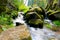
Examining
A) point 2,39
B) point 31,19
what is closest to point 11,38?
point 2,39

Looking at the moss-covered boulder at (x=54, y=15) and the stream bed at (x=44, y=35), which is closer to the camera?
the stream bed at (x=44, y=35)

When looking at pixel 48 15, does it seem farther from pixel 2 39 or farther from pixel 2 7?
pixel 2 39

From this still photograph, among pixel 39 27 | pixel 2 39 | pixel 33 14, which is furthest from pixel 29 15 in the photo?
pixel 2 39

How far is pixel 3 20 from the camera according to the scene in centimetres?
1135

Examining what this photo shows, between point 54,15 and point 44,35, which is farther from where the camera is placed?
point 54,15

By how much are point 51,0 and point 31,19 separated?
11066 millimetres

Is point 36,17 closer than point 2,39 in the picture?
No

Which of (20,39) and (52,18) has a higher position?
(20,39)

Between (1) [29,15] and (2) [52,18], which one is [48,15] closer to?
(2) [52,18]

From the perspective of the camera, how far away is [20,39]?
4500 millimetres

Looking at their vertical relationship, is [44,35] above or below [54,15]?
below

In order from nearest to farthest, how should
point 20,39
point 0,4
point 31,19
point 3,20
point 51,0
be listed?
point 20,39 → point 3,20 → point 31,19 → point 0,4 → point 51,0

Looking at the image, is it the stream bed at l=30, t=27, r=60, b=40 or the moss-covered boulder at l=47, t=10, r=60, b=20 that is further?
the moss-covered boulder at l=47, t=10, r=60, b=20

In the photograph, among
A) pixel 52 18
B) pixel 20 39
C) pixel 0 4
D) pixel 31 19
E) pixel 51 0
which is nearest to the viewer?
pixel 20 39
